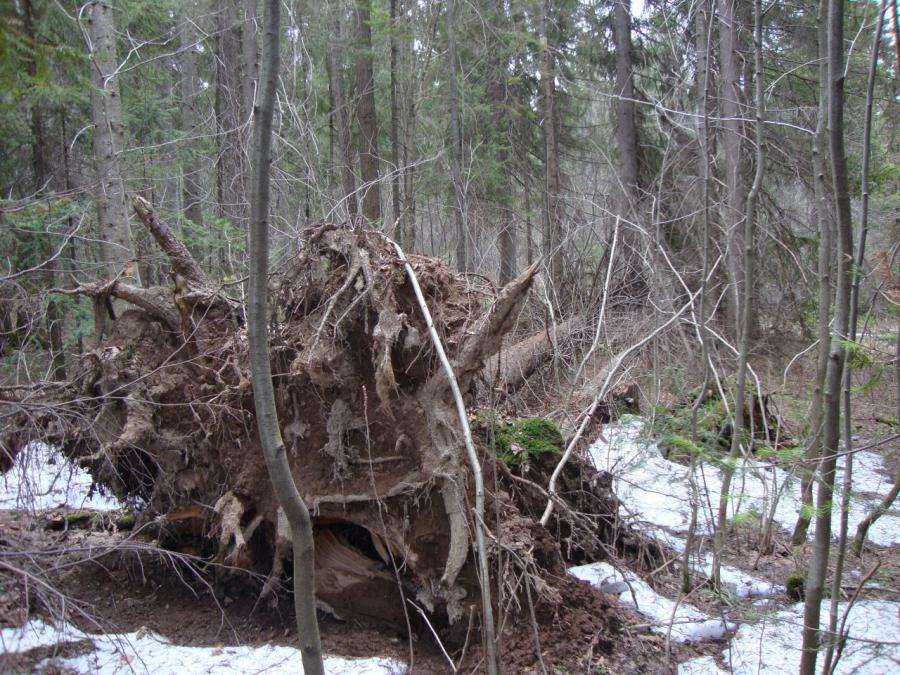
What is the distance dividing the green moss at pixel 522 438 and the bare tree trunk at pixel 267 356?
2382mm

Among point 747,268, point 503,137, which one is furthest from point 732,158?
point 503,137

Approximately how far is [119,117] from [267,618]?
615 cm

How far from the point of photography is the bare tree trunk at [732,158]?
4.98 metres

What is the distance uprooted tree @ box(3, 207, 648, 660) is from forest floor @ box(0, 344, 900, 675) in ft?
0.93

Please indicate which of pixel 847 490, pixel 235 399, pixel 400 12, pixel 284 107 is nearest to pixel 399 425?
pixel 235 399

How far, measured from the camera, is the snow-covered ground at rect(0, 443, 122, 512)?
370 cm

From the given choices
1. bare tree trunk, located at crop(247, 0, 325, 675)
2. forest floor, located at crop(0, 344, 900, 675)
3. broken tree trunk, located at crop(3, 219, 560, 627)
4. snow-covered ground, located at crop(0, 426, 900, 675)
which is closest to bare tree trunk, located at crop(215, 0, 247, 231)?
broken tree trunk, located at crop(3, 219, 560, 627)

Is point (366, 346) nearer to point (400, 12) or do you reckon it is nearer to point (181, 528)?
point (181, 528)

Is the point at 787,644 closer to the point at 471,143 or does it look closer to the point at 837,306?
the point at 837,306

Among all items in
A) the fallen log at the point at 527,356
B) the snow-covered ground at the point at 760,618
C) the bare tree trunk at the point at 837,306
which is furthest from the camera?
the fallen log at the point at 527,356

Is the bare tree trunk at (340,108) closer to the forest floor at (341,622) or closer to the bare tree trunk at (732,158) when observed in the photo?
the bare tree trunk at (732,158)

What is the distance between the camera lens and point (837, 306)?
2805 millimetres

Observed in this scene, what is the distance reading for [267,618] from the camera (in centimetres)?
438

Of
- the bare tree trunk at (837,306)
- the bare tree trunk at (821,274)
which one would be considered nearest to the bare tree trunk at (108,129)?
the bare tree trunk at (821,274)
